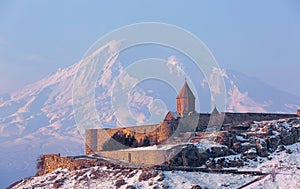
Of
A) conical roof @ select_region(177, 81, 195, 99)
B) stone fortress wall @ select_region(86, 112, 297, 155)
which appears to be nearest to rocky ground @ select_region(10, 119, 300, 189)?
stone fortress wall @ select_region(86, 112, 297, 155)

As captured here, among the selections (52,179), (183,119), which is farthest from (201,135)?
(52,179)

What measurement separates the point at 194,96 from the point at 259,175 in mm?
27002

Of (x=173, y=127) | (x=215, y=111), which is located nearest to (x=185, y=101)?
(x=215, y=111)

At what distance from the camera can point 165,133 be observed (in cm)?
6147

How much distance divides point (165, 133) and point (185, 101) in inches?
515

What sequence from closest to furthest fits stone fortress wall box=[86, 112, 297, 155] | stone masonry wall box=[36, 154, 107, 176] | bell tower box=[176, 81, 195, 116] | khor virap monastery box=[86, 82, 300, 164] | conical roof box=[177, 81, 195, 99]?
khor virap monastery box=[86, 82, 300, 164] < stone masonry wall box=[36, 154, 107, 176] < stone fortress wall box=[86, 112, 297, 155] < bell tower box=[176, 81, 195, 116] < conical roof box=[177, 81, 195, 99]

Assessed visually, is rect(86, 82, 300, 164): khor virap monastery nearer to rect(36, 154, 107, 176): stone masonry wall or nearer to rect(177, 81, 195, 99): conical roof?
rect(177, 81, 195, 99): conical roof

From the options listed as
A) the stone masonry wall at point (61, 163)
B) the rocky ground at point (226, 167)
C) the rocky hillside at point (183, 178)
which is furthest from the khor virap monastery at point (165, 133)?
the rocky hillside at point (183, 178)

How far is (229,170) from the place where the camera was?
49.6m

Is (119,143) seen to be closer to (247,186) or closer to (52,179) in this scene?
(52,179)

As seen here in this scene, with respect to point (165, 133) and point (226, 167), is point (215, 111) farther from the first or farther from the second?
point (226, 167)

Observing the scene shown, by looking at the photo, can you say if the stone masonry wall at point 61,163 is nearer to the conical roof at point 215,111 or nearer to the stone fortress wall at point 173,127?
the stone fortress wall at point 173,127

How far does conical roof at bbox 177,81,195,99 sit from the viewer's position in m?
74.0

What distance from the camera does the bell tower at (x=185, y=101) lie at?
7369 cm
